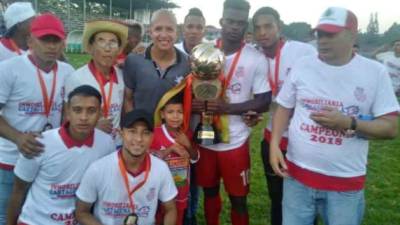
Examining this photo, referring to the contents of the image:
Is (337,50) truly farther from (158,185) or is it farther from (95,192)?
(95,192)

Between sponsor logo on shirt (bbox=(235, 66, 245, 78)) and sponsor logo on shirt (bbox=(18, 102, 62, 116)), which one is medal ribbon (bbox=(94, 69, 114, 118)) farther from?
sponsor logo on shirt (bbox=(235, 66, 245, 78))

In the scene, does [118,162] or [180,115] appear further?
[180,115]

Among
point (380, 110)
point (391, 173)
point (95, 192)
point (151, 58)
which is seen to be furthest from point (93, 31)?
point (391, 173)

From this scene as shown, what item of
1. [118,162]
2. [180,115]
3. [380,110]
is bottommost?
[118,162]

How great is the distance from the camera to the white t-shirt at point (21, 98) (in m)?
3.85

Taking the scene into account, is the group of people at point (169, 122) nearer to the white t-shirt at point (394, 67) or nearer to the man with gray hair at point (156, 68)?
the man with gray hair at point (156, 68)

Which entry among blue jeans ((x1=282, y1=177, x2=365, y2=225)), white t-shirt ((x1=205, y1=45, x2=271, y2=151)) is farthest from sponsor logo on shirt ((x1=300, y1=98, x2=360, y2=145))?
white t-shirt ((x1=205, y1=45, x2=271, y2=151))

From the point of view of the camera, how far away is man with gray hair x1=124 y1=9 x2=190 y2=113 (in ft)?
14.7

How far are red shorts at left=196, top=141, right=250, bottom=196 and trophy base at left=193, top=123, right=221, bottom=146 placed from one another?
0.72 ft

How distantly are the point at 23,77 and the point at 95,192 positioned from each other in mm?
1113

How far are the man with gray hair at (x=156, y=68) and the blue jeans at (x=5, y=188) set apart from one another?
1.18m

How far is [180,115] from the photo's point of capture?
4.39 m

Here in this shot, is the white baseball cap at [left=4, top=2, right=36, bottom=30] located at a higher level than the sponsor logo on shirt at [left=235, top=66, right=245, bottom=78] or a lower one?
higher

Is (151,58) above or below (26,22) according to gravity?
below
